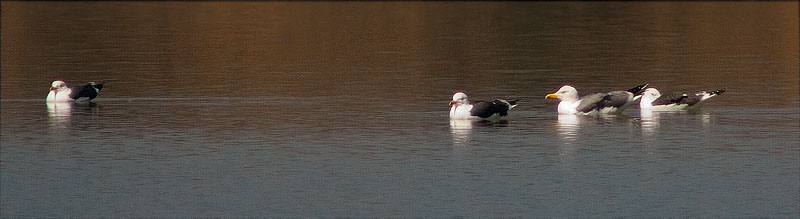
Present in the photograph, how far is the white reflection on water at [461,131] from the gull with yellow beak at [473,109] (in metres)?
0.15

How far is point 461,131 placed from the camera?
29625 mm

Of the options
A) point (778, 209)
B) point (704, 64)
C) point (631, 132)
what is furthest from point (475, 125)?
point (704, 64)

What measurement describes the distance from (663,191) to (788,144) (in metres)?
5.92

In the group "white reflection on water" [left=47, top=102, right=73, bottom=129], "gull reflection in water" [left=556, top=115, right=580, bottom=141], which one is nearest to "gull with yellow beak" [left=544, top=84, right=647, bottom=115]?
"gull reflection in water" [left=556, top=115, right=580, bottom=141]

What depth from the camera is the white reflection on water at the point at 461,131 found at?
27.8m

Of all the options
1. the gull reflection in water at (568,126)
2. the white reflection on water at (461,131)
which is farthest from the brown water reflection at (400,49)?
the white reflection on water at (461,131)

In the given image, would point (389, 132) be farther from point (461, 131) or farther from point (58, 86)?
point (58, 86)

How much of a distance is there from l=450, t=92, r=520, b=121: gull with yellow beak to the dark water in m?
0.40

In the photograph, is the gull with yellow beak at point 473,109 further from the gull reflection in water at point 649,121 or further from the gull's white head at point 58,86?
the gull's white head at point 58,86

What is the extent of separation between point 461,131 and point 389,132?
1494 millimetres

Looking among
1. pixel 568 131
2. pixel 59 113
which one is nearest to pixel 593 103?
pixel 568 131

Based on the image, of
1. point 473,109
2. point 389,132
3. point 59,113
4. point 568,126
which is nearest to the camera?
point 389,132

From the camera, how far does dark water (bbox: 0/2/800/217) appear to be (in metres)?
21.1

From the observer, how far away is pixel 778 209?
2000 cm
